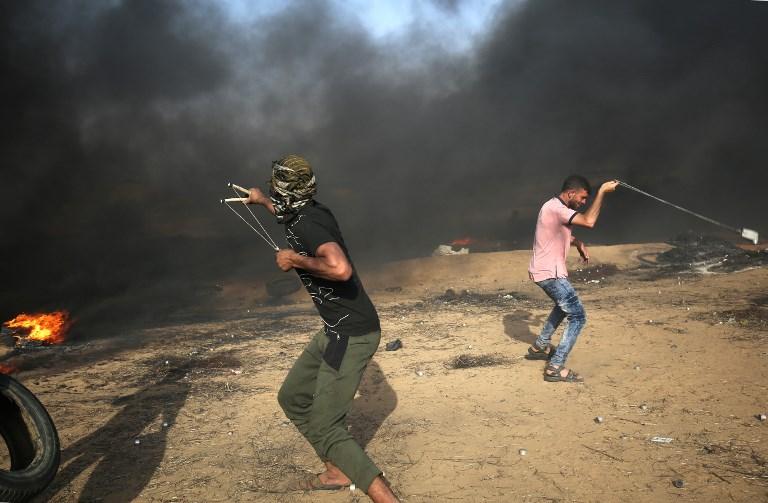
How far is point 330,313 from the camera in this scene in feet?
10.3

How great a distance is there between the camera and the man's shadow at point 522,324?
7.00m

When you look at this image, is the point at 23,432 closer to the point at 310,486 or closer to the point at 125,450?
the point at 125,450

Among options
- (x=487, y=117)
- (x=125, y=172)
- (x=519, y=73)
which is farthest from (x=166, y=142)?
(x=519, y=73)

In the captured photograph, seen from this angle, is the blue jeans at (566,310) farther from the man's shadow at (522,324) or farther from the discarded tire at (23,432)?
the discarded tire at (23,432)

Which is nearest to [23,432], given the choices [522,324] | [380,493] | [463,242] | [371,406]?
[380,493]

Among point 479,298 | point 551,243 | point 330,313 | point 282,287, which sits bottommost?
point 479,298

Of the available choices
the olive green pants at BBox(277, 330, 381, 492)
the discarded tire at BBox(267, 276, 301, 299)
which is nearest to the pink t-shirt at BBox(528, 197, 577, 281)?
the olive green pants at BBox(277, 330, 381, 492)

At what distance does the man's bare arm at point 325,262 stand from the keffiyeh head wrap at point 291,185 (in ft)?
1.01

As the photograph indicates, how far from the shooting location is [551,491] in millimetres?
3471

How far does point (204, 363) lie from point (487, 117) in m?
19.4

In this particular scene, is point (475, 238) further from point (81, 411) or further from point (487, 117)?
point (81, 411)

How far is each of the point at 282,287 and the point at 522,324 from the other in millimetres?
6181

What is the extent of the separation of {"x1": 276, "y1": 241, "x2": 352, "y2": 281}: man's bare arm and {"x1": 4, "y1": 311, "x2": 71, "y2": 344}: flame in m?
8.75

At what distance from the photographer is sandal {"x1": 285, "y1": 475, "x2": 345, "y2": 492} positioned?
363 centimetres
